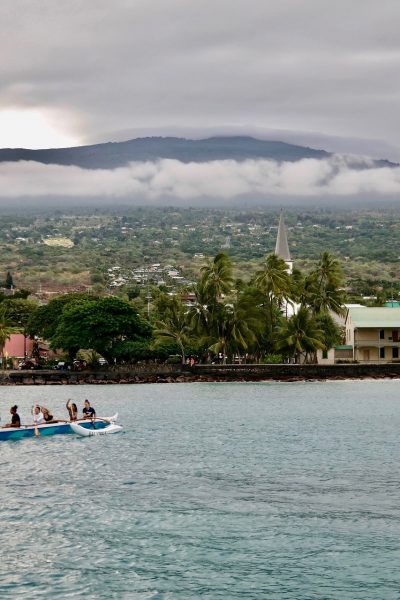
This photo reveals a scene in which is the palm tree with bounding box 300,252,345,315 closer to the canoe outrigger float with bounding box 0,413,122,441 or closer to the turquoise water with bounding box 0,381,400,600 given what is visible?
the turquoise water with bounding box 0,381,400,600

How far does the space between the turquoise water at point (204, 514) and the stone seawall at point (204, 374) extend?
174ft

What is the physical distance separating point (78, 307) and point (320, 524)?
93202mm

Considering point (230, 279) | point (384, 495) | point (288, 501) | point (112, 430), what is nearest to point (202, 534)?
point (288, 501)

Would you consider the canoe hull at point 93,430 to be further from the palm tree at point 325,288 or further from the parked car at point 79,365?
the palm tree at point 325,288

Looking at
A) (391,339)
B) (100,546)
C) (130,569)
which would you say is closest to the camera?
(130,569)

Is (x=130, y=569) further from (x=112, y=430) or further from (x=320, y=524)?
(x=112, y=430)

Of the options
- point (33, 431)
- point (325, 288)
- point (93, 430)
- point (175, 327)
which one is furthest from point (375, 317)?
point (33, 431)

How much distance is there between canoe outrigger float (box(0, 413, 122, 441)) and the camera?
60094mm

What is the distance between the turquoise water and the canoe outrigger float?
636 mm

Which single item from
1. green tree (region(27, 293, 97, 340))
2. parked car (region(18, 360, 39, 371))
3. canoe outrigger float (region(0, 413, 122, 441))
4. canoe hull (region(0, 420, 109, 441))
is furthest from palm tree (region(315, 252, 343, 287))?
canoe hull (region(0, 420, 109, 441))

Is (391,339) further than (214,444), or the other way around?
(391,339)

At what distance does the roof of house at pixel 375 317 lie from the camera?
133m

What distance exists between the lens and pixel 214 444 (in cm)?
6047

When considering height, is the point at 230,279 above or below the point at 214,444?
above
